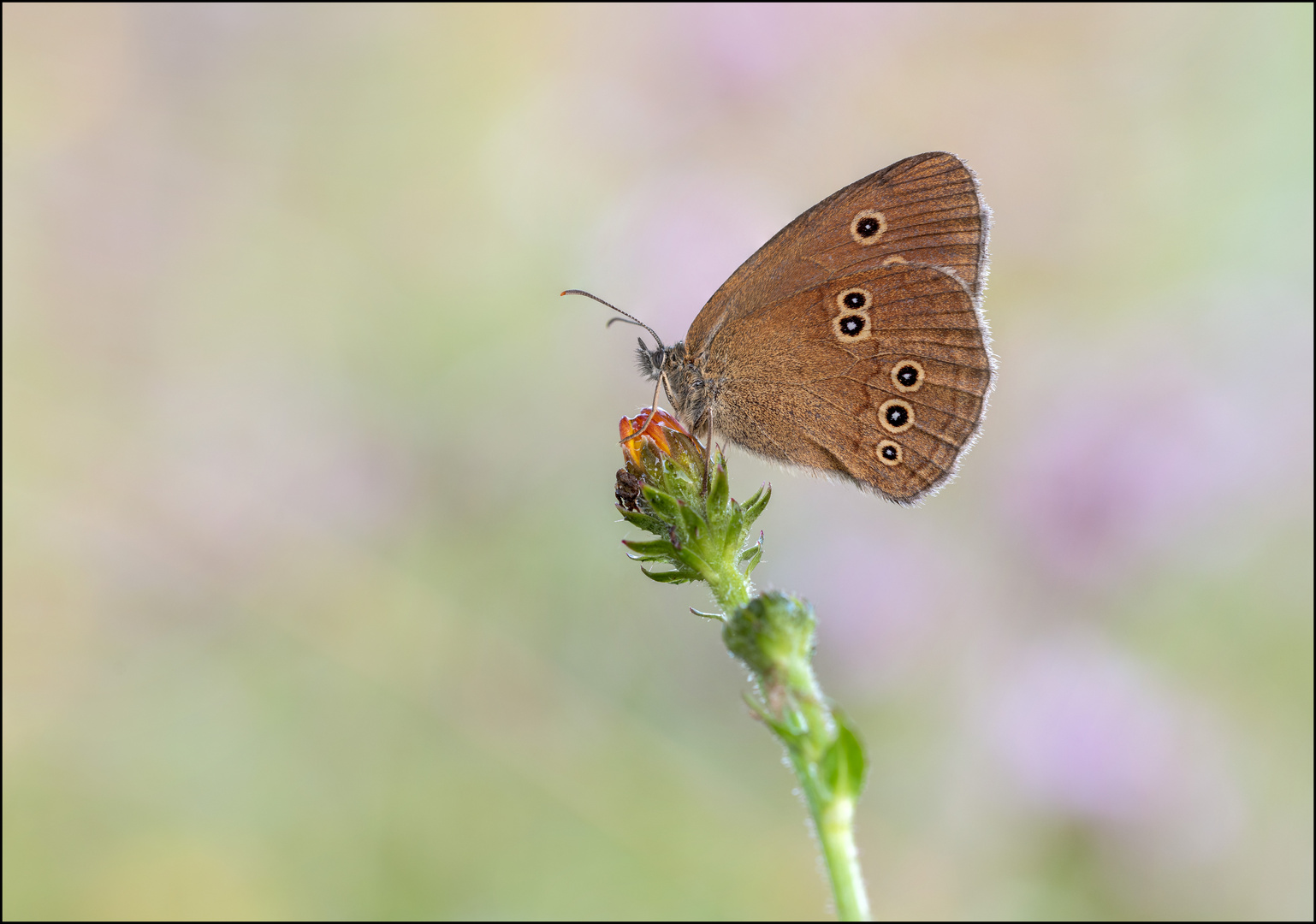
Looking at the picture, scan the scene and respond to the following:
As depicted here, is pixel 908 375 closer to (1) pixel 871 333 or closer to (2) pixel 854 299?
(1) pixel 871 333

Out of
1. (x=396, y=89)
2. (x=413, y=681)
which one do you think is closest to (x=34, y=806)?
(x=413, y=681)

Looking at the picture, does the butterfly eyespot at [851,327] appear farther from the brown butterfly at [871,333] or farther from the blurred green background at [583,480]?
the blurred green background at [583,480]

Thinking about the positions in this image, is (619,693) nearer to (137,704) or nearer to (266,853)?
(266,853)

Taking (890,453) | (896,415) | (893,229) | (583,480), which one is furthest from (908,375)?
(583,480)

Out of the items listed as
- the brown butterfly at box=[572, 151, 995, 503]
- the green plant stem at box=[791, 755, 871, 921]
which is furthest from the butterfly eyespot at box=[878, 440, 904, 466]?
the green plant stem at box=[791, 755, 871, 921]

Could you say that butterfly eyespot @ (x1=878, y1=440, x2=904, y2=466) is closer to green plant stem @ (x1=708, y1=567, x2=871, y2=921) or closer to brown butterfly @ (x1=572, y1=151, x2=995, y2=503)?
brown butterfly @ (x1=572, y1=151, x2=995, y2=503)

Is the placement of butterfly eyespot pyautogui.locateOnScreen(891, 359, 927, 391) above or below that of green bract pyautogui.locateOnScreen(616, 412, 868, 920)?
above
